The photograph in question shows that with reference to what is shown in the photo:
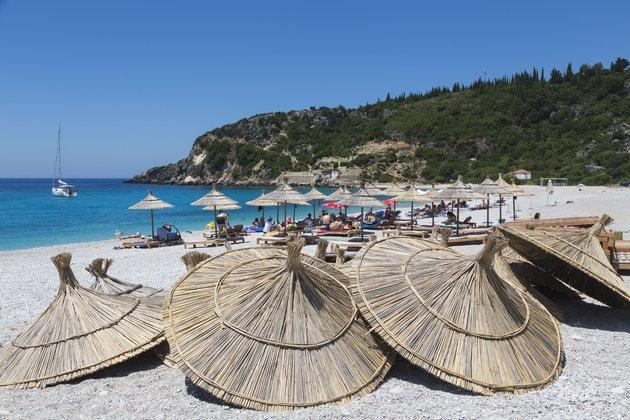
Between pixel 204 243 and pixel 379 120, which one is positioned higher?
pixel 379 120

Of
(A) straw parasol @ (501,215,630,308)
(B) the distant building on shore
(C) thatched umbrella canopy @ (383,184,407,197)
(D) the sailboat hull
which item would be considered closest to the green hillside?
(B) the distant building on shore

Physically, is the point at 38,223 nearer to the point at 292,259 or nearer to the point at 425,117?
the point at 292,259

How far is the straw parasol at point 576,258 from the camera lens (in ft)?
20.5

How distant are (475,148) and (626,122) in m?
18.3

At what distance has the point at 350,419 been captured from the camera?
13.8 ft

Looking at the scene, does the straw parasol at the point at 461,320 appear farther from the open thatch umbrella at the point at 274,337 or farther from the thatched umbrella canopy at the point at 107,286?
the thatched umbrella canopy at the point at 107,286

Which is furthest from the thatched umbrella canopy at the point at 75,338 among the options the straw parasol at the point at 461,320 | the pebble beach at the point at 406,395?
the straw parasol at the point at 461,320

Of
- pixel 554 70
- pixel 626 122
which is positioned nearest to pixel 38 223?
pixel 626 122

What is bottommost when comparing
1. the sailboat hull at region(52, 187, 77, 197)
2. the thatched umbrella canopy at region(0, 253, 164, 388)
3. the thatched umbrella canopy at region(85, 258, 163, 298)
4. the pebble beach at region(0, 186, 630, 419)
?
the pebble beach at region(0, 186, 630, 419)

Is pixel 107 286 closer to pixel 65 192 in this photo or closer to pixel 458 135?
pixel 65 192

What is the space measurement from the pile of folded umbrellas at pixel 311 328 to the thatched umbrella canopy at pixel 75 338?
0.01 metres

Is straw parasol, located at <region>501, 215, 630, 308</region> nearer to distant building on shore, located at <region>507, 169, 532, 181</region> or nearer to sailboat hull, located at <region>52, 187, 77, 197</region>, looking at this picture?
distant building on shore, located at <region>507, 169, 532, 181</region>

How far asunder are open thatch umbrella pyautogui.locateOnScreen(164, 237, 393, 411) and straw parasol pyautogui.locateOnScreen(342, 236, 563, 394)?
1.07 ft

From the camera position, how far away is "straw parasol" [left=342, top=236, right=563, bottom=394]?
4734mm
